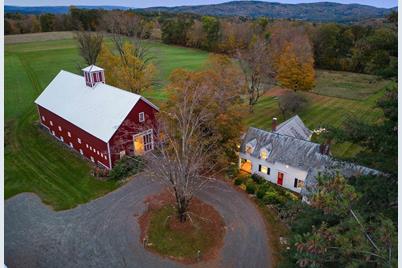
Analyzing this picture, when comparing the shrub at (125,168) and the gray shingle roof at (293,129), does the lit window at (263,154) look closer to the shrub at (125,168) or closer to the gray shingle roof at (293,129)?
the gray shingle roof at (293,129)

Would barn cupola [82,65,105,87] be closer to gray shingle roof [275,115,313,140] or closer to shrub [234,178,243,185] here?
shrub [234,178,243,185]

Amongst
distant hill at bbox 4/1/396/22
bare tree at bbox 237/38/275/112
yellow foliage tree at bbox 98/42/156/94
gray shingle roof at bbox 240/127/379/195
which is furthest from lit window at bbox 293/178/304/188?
distant hill at bbox 4/1/396/22

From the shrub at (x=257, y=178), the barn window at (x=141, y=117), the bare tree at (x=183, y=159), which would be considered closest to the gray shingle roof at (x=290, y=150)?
the shrub at (x=257, y=178)

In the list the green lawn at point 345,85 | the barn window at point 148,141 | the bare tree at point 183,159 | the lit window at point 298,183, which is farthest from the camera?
the green lawn at point 345,85

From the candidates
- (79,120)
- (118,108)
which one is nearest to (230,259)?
(118,108)

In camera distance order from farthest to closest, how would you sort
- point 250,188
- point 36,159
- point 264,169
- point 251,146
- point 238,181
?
point 36,159 → point 251,146 → point 264,169 → point 238,181 → point 250,188

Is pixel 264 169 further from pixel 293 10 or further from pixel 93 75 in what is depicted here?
pixel 293 10

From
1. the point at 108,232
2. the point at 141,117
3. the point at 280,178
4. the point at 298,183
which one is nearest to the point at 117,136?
the point at 141,117
